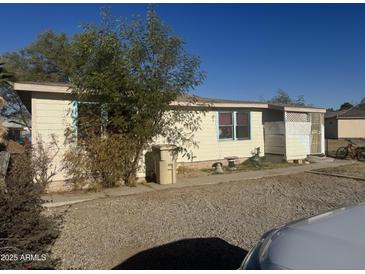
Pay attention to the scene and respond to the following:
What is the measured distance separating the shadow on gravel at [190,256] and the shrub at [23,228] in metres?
0.99

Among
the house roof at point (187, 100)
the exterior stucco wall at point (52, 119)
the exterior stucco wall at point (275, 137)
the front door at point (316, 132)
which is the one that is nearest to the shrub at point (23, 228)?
the exterior stucco wall at point (52, 119)

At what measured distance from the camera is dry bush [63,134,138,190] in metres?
8.12

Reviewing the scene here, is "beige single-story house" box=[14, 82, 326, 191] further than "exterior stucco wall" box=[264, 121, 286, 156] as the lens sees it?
No

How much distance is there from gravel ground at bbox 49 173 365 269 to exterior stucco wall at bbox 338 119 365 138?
1135 inches

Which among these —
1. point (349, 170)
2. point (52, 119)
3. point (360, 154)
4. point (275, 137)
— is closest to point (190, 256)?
point (52, 119)

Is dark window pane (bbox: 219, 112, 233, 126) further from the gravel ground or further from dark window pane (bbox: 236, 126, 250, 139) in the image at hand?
the gravel ground

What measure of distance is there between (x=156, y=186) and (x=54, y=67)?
2699 cm

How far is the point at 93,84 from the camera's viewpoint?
7848 millimetres

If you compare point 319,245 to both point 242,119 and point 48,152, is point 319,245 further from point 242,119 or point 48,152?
point 242,119

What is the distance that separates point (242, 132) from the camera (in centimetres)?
1288

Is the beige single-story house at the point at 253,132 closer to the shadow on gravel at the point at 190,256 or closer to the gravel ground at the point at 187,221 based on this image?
the gravel ground at the point at 187,221

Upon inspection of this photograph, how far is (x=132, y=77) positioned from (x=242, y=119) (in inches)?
251

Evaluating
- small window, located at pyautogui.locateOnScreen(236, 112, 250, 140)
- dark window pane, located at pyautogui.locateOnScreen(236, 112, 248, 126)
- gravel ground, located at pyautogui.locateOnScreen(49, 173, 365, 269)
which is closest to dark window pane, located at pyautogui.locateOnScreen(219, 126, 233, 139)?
small window, located at pyautogui.locateOnScreen(236, 112, 250, 140)

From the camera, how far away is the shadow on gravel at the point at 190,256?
3.67 metres
